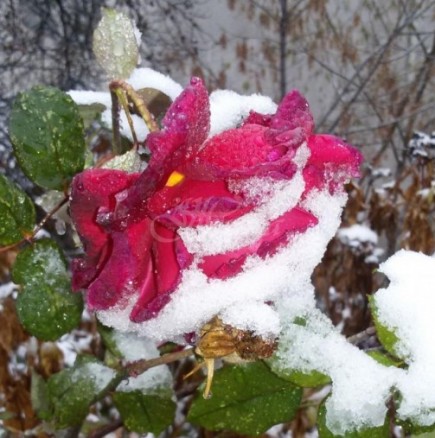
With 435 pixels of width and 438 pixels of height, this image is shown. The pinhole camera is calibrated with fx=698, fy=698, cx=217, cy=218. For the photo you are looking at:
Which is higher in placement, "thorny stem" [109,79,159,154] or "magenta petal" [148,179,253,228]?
"thorny stem" [109,79,159,154]

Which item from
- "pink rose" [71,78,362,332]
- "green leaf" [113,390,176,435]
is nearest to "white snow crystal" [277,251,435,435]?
"pink rose" [71,78,362,332]

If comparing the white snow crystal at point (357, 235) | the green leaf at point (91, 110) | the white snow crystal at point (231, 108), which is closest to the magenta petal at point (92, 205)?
the white snow crystal at point (231, 108)

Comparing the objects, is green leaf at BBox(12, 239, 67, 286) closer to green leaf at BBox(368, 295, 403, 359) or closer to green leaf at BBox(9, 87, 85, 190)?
green leaf at BBox(9, 87, 85, 190)

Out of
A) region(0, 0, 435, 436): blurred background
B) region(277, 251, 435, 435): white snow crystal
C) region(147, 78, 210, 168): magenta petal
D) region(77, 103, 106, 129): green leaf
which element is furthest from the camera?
region(0, 0, 435, 436): blurred background

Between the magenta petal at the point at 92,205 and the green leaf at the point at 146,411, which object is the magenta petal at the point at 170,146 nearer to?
the magenta petal at the point at 92,205

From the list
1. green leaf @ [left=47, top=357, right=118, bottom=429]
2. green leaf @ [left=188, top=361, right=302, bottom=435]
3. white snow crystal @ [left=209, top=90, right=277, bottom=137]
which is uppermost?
white snow crystal @ [left=209, top=90, right=277, bottom=137]

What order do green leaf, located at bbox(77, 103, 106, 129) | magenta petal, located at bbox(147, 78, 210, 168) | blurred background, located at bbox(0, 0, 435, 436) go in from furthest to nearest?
1. blurred background, located at bbox(0, 0, 435, 436)
2. green leaf, located at bbox(77, 103, 106, 129)
3. magenta petal, located at bbox(147, 78, 210, 168)

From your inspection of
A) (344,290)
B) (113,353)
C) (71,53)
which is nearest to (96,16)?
(71,53)
